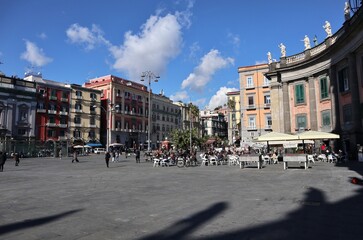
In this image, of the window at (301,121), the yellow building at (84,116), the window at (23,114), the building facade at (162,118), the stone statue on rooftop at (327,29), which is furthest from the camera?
the building facade at (162,118)

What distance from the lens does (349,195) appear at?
930cm

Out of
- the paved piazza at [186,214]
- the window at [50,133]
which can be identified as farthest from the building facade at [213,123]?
the paved piazza at [186,214]

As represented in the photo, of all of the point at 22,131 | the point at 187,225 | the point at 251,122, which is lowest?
the point at 187,225

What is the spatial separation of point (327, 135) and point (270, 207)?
17.4 meters

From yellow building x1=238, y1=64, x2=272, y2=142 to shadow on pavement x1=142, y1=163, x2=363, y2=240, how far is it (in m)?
46.4

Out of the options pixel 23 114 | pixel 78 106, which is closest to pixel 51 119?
pixel 23 114

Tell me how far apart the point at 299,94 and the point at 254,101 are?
1825 cm

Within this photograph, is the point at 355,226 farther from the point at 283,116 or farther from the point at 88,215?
the point at 283,116

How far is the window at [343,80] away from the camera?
1158 inches

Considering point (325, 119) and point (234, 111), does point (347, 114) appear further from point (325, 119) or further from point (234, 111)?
point (234, 111)

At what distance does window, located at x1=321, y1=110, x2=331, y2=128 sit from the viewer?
32616 millimetres

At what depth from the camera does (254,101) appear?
54.7 m

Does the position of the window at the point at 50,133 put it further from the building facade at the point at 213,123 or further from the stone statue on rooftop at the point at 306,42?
the building facade at the point at 213,123

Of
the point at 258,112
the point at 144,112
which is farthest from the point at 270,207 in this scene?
the point at 144,112
